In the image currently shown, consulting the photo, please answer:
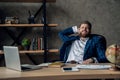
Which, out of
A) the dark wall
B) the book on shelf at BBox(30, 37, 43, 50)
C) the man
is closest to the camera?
the man

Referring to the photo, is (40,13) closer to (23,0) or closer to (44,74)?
(23,0)

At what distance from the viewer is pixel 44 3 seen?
13.2ft

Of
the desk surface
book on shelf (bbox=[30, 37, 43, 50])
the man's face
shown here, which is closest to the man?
the man's face

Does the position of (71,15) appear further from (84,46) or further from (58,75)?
(58,75)

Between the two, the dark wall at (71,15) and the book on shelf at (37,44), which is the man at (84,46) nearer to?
the book on shelf at (37,44)

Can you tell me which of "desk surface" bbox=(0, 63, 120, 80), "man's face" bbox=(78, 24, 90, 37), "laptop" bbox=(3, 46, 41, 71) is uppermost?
"man's face" bbox=(78, 24, 90, 37)

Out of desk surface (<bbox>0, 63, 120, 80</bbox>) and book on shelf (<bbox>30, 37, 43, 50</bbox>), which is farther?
book on shelf (<bbox>30, 37, 43, 50</bbox>)

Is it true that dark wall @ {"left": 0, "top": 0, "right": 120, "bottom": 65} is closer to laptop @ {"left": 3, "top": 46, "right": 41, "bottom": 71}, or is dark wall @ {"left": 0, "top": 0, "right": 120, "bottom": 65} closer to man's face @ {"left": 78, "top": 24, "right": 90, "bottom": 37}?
man's face @ {"left": 78, "top": 24, "right": 90, "bottom": 37}

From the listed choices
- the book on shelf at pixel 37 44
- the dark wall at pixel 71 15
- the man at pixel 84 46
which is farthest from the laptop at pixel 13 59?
the dark wall at pixel 71 15

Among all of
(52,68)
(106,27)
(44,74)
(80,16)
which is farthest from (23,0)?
(44,74)

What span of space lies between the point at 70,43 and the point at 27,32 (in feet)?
3.74

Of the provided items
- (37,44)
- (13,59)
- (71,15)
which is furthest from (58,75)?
(71,15)

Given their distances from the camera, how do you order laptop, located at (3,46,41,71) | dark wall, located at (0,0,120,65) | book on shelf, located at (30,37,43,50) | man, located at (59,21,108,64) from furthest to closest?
dark wall, located at (0,0,120,65), book on shelf, located at (30,37,43,50), man, located at (59,21,108,64), laptop, located at (3,46,41,71)

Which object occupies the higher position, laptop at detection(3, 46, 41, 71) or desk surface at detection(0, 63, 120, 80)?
laptop at detection(3, 46, 41, 71)
